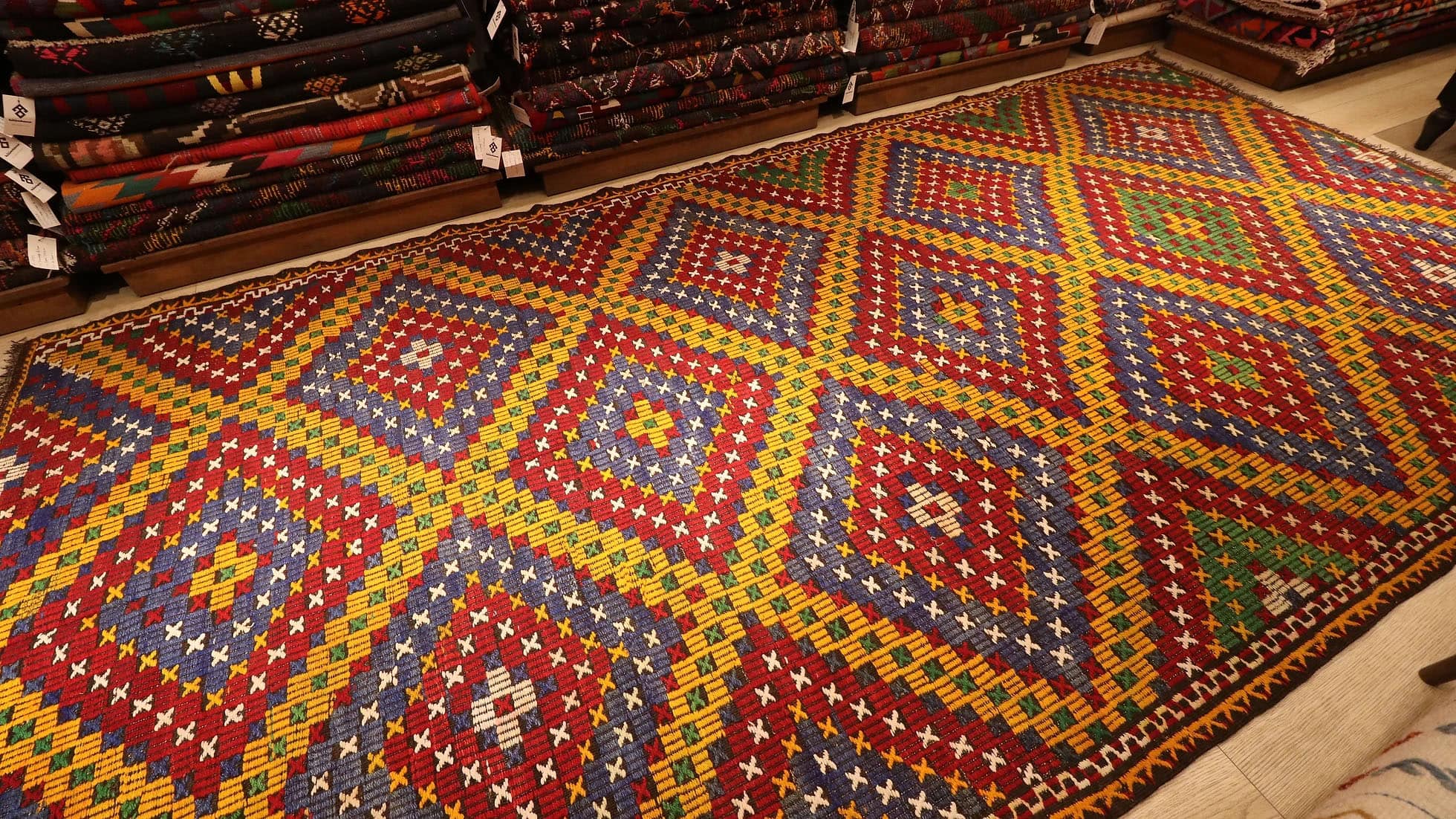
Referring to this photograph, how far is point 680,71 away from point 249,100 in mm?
1217

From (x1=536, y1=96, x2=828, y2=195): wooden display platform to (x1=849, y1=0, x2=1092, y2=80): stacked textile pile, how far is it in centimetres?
30

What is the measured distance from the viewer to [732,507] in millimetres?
1398

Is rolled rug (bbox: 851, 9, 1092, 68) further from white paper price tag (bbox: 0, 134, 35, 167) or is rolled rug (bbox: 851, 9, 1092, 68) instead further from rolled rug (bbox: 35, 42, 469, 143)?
white paper price tag (bbox: 0, 134, 35, 167)

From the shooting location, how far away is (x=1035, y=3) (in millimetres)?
2736

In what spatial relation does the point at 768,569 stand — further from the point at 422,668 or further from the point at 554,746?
the point at 422,668

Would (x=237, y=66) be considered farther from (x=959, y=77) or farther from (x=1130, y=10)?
(x=1130, y=10)

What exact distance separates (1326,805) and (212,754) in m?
1.64

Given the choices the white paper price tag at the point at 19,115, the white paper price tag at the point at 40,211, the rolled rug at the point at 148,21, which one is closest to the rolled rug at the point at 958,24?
the rolled rug at the point at 148,21

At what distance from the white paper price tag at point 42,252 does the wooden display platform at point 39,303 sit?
0.20 ft

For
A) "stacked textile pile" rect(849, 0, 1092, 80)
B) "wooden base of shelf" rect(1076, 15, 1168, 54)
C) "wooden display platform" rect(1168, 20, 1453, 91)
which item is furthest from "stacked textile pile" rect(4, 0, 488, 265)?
"wooden display platform" rect(1168, 20, 1453, 91)

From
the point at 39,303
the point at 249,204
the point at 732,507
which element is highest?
the point at 249,204

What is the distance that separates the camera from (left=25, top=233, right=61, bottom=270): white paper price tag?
1.75m

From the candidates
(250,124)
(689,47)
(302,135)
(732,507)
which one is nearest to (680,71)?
(689,47)

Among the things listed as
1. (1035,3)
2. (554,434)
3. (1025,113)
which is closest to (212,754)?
(554,434)
